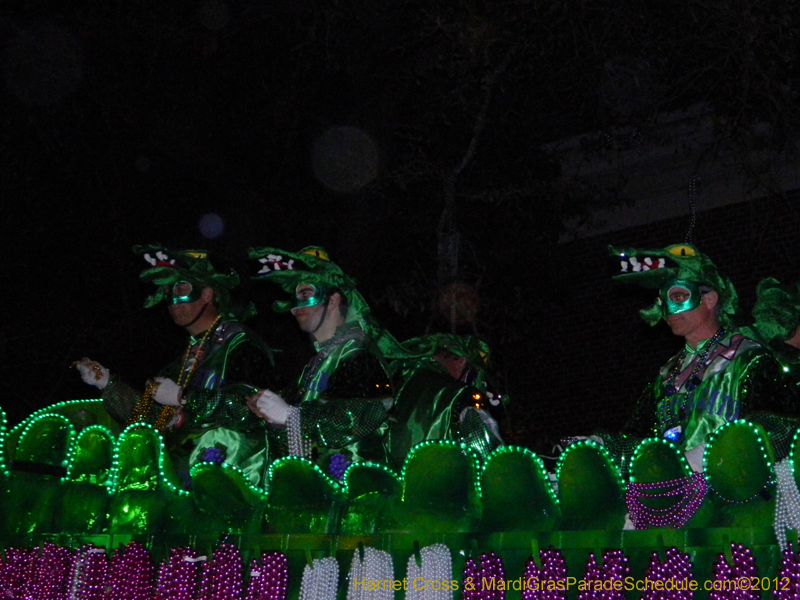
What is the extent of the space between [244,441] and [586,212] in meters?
5.76

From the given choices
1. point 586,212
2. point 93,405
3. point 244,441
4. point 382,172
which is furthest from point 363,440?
point 586,212

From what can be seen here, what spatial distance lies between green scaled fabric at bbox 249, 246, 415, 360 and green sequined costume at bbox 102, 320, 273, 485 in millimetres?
328

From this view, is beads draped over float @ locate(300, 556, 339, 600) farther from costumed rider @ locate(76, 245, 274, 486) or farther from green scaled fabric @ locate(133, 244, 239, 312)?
green scaled fabric @ locate(133, 244, 239, 312)

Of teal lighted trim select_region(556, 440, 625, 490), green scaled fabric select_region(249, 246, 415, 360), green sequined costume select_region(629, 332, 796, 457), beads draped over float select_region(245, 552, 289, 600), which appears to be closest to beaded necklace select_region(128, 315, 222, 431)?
green scaled fabric select_region(249, 246, 415, 360)

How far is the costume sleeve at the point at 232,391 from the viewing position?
5.78 meters

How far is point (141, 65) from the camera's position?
358 inches

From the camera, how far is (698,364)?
5242 mm

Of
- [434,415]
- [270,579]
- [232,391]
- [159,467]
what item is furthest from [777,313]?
[159,467]

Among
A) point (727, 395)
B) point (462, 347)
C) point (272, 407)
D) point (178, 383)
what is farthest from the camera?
point (462, 347)

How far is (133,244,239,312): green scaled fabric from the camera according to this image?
639 cm

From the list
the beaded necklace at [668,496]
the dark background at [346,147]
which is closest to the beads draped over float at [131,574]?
the beaded necklace at [668,496]

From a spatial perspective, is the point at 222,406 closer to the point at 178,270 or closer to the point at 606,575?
the point at 178,270

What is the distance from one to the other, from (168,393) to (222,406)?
46 cm

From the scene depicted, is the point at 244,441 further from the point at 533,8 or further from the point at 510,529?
the point at 533,8
